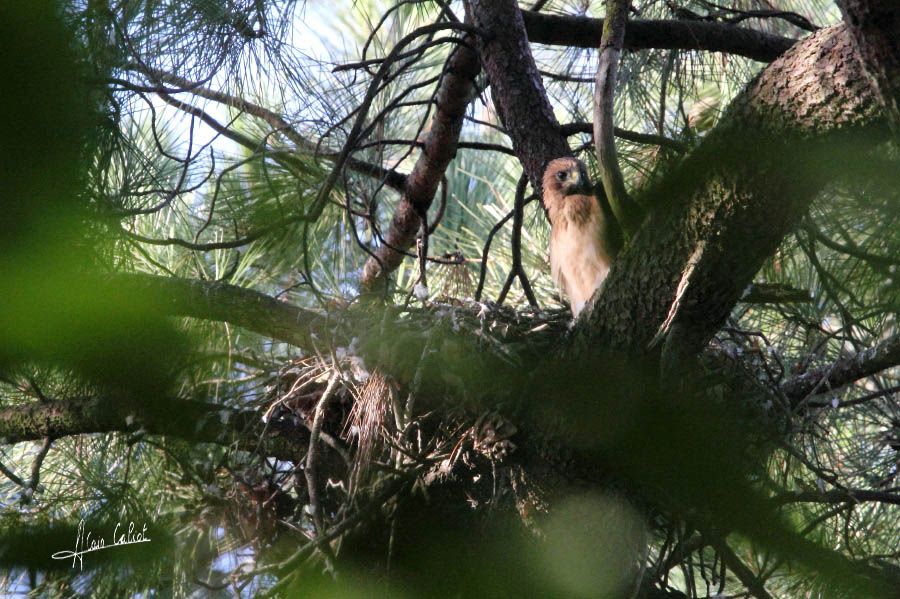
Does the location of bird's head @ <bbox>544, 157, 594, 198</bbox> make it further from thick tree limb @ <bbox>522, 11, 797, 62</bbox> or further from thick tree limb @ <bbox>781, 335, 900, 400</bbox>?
thick tree limb @ <bbox>781, 335, 900, 400</bbox>

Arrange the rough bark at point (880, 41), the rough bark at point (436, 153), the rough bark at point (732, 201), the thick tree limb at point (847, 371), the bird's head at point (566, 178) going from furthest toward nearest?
the rough bark at point (436, 153) → the bird's head at point (566, 178) → the thick tree limb at point (847, 371) → the rough bark at point (732, 201) → the rough bark at point (880, 41)

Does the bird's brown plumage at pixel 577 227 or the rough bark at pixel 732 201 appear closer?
the rough bark at pixel 732 201

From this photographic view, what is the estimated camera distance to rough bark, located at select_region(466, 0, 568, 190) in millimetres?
3047

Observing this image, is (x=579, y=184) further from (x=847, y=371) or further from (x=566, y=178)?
(x=847, y=371)

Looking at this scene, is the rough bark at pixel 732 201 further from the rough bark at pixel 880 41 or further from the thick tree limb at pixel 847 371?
the thick tree limb at pixel 847 371

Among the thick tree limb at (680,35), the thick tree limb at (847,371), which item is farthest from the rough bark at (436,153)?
the thick tree limb at (847,371)

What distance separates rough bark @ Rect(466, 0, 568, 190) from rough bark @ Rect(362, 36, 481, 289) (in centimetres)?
18

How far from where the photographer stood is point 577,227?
10.3 feet

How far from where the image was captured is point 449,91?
3.44 metres

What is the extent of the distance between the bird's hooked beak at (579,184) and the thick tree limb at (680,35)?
1.74 ft

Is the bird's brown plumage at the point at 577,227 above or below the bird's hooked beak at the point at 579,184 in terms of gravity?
below

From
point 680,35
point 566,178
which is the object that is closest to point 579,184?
point 566,178

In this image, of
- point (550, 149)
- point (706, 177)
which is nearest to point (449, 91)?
point (550, 149)

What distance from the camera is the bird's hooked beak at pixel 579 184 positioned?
2.98m
